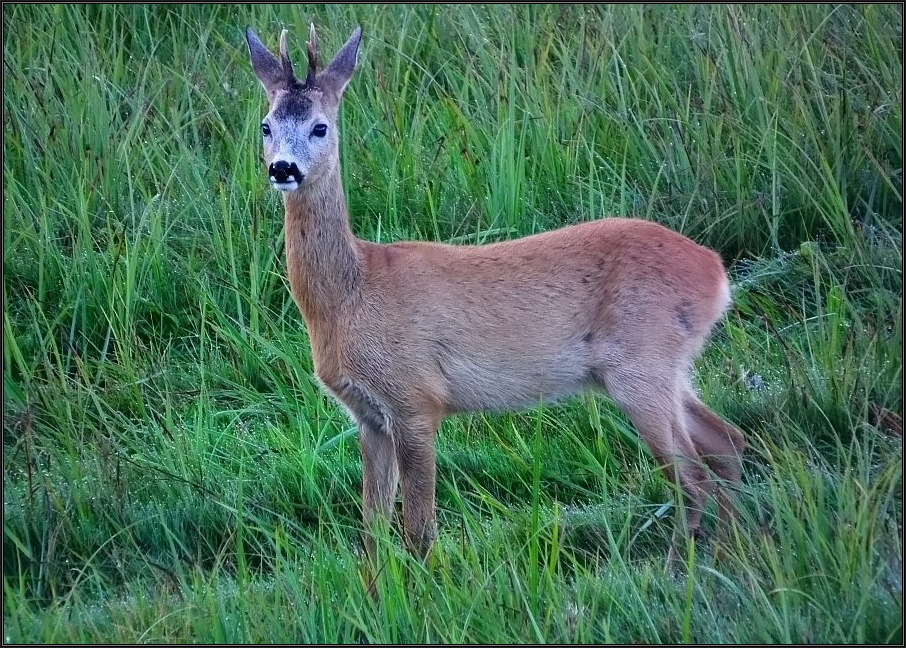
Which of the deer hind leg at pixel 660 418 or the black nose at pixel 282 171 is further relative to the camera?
the deer hind leg at pixel 660 418

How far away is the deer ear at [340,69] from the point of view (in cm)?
511

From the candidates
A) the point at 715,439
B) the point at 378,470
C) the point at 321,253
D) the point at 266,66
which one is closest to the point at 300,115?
the point at 266,66

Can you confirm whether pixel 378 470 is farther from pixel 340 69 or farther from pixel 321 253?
pixel 340 69

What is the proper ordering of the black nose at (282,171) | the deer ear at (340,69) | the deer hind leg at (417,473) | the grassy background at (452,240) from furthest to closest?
the deer ear at (340,69) < the deer hind leg at (417,473) < the black nose at (282,171) < the grassy background at (452,240)

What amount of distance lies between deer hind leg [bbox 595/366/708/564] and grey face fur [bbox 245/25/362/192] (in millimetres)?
1509

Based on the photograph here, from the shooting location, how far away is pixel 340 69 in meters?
5.16

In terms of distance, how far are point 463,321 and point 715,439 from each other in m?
1.22

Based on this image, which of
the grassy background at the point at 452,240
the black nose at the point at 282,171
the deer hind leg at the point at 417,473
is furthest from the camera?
the deer hind leg at the point at 417,473

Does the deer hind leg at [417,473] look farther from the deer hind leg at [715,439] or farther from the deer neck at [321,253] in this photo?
the deer hind leg at [715,439]

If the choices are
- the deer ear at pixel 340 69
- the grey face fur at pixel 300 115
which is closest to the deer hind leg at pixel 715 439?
the grey face fur at pixel 300 115

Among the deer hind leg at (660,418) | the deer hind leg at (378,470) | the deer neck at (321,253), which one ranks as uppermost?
the deer neck at (321,253)

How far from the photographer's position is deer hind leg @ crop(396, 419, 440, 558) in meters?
4.86

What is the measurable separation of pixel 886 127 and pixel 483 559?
11.5ft

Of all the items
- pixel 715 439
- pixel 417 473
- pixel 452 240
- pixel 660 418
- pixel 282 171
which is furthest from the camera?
pixel 452 240
